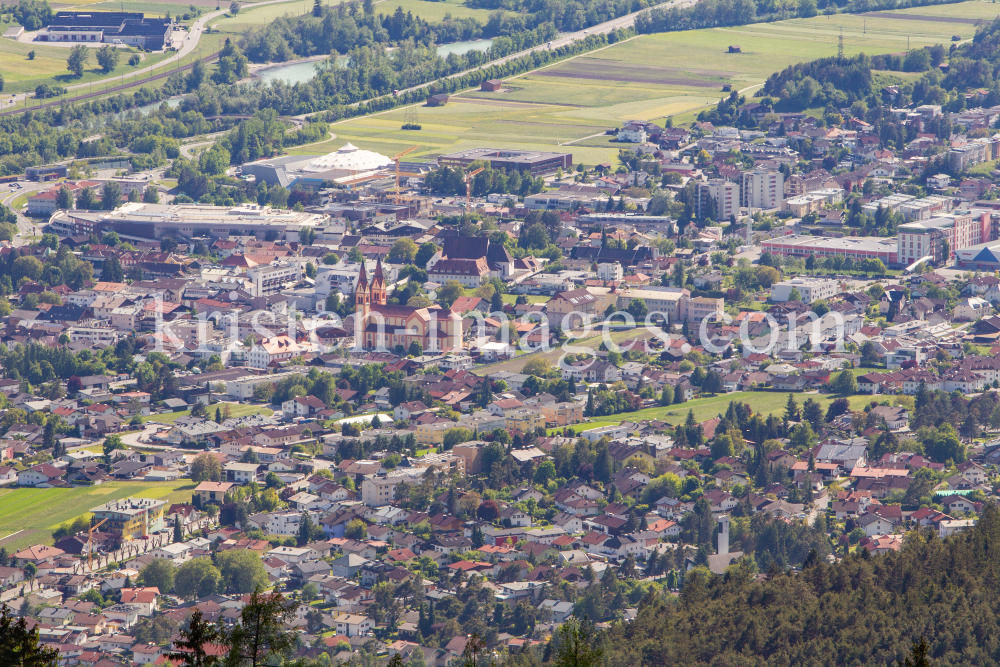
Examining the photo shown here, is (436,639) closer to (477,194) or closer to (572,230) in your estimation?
(572,230)

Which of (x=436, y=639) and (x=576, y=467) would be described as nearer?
(x=436, y=639)

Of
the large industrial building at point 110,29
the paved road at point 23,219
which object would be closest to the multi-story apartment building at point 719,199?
the paved road at point 23,219

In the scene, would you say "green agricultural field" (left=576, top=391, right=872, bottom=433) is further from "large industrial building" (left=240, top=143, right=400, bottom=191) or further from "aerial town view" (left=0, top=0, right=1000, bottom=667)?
"large industrial building" (left=240, top=143, right=400, bottom=191)

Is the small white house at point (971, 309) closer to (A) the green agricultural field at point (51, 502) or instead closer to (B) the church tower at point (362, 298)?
(B) the church tower at point (362, 298)

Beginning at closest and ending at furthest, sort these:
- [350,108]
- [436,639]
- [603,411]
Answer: [436,639], [603,411], [350,108]

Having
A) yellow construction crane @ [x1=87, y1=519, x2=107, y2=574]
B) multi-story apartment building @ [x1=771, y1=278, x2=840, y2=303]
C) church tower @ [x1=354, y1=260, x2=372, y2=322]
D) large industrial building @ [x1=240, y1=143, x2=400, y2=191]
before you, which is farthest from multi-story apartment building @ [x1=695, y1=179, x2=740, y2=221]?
yellow construction crane @ [x1=87, y1=519, x2=107, y2=574]

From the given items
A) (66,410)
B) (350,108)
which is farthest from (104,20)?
(66,410)

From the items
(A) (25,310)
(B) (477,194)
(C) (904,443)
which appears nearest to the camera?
(C) (904,443)
